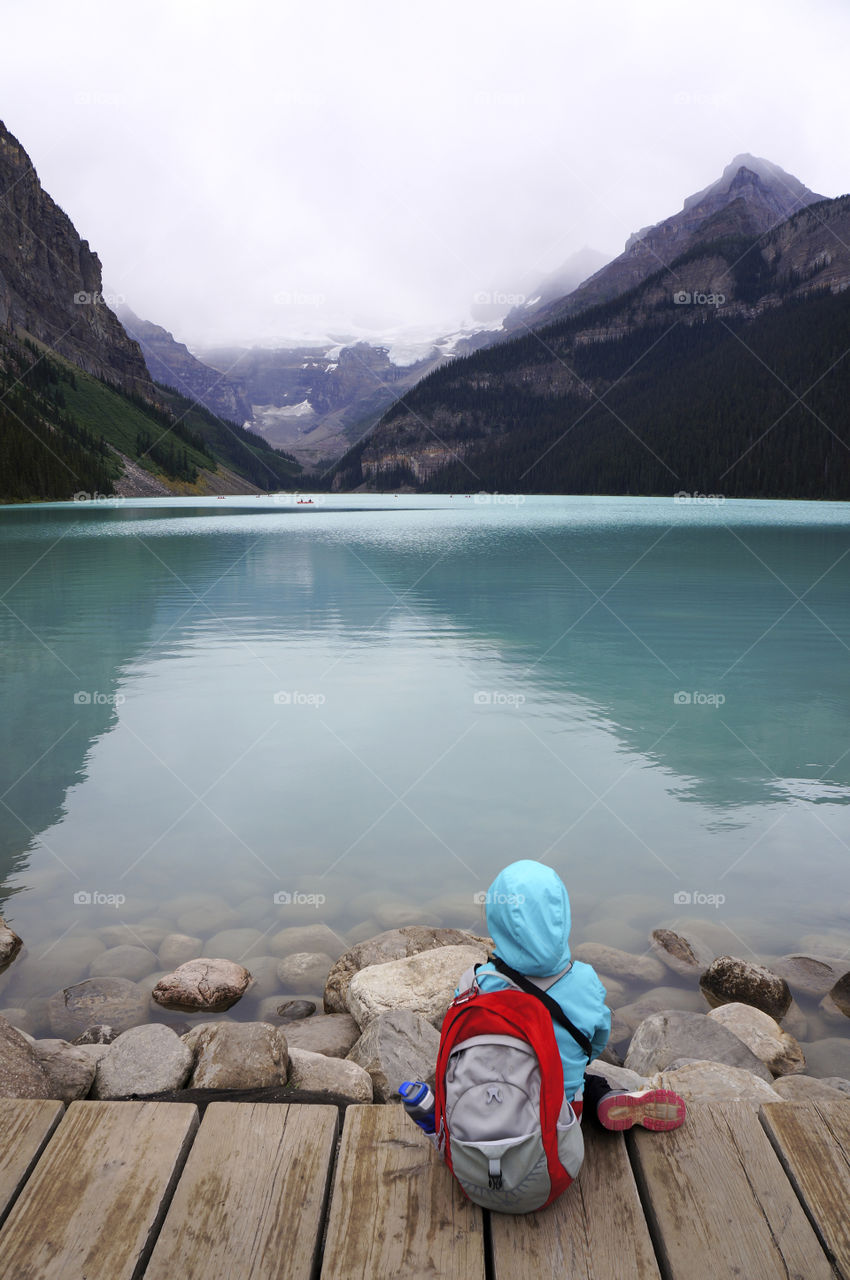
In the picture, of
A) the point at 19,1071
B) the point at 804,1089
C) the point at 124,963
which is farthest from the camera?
the point at 124,963

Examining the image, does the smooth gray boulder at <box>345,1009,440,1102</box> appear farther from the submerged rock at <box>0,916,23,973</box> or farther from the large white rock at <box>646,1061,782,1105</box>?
the submerged rock at <box>0,916,23,973</box>

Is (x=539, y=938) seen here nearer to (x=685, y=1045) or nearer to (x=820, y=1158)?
(x=820, y=1158)

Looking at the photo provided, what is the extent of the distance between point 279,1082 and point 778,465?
181368 mm

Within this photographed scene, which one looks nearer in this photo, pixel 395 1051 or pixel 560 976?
pixel 560 976

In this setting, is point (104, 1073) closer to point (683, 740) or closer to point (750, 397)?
point (683, 740)

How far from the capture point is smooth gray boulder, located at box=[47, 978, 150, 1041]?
6.27 m

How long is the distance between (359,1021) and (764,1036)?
3.12 metres

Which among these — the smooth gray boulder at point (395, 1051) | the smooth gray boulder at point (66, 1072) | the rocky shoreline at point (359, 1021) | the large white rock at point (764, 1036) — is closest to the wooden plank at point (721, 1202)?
the rocky shoreline at point (359, 1021)

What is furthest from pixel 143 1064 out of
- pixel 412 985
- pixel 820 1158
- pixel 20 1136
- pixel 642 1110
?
pixel 820 1158

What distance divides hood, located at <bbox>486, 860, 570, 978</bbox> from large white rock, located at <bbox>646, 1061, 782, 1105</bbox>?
6.51 ft

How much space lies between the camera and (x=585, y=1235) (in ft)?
8.99

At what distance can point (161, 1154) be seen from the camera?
10.1 feet

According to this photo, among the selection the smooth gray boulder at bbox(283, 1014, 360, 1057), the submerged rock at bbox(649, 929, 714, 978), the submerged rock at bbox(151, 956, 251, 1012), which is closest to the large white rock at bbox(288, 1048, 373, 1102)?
the smooth gray boulder at bbox(283, 1014, 360, 1057)

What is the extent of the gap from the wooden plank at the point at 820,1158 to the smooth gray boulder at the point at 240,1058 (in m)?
2.78
